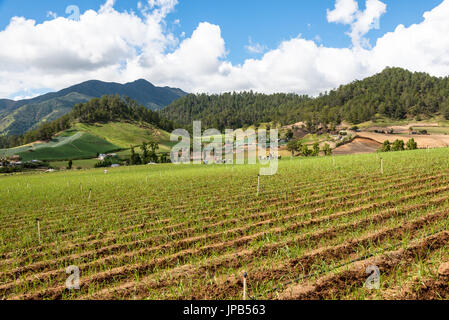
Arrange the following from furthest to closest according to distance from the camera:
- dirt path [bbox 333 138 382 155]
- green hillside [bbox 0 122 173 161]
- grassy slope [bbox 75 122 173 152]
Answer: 1. grassy slope [bbox 75 122 173 152]
2. green hillside [bbox 0 122 173 161]
3. dirt path [bbox 333 138 382 155]

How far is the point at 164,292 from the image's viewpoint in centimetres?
604

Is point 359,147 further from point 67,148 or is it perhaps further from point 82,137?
point 82,137

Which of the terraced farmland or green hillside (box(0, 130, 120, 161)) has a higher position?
green hillside (box(0, 130, 120, 161))

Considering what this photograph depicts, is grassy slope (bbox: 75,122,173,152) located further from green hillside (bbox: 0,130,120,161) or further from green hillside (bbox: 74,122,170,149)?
green hillside (bbox: 0,130,120,161)

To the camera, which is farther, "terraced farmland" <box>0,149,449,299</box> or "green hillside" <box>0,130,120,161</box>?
"green hillside" <box>0,130,120,161</box>

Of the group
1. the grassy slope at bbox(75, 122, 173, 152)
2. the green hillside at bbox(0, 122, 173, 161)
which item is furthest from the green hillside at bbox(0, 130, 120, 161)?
the grassy slope at bbox(75, 122, 173, 152)

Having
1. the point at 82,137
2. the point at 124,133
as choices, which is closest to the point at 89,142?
the point at 82,137

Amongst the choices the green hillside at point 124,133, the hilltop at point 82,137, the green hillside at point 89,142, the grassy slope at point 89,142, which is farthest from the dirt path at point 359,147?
the green hillside at point 124,133

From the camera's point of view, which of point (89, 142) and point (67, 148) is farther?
point (89, 142)

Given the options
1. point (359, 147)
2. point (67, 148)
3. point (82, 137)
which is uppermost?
point (82, 137)

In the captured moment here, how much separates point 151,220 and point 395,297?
10583mm

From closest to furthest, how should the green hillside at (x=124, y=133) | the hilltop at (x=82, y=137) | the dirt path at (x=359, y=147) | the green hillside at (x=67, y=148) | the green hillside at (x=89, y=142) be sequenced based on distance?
the dirt path at (x=359, y=147), the green hillside at (x=67, y=148), the green hillside at (x=89, y=142), the hilltop at (x=82, y=137), the green hillside at (x=124, y=133)

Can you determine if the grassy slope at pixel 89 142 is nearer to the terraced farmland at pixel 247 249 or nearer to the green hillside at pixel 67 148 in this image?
the green hillside at pixel 67 148

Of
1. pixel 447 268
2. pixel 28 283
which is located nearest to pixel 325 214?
pixel 447 268
